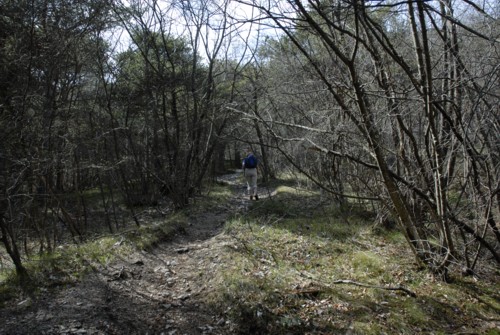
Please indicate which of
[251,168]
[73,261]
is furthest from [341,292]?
[251,168]

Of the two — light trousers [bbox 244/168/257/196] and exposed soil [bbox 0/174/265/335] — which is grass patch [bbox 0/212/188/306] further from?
light trousers [bbox 244/168/257/196]

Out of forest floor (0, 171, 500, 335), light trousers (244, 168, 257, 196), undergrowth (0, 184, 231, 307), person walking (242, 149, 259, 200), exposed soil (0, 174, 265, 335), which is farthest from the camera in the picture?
light trousers (244, 168, 257, 196)

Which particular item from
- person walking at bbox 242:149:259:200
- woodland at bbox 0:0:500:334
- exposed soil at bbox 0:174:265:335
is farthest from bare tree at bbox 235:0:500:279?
person walking at bbox 242:149:259:200

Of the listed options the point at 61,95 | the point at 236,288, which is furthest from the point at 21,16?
the point at 236,288

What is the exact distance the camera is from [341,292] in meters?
4.74

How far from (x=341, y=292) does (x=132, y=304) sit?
273 cm

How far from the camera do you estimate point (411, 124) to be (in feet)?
17.3

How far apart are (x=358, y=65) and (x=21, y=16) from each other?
5.44 metres

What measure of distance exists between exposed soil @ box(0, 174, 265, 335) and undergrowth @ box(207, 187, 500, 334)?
299mm

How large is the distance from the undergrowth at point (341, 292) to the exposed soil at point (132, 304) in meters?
0.30

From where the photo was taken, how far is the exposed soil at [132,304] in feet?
12.4

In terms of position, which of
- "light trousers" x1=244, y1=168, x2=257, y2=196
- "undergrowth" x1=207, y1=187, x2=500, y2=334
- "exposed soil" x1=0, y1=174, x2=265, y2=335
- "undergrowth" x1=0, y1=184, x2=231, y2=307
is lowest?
"undergrowth" x1=207, y1=187, x2=500, y2=334

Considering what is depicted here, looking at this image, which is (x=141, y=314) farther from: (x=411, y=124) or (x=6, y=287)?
(x=411, y=124)

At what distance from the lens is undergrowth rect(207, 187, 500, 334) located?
407cm
